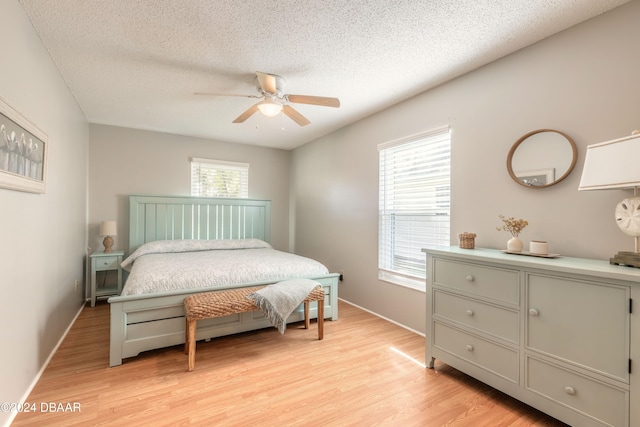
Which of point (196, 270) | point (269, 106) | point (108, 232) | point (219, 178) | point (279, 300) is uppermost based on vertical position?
point (269, 106)

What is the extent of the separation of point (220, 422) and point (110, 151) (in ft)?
13.5

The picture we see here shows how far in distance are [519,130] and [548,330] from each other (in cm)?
145

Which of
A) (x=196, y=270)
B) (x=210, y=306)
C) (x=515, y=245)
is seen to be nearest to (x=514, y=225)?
(x=515, y=245)

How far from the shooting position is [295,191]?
546 centimetres

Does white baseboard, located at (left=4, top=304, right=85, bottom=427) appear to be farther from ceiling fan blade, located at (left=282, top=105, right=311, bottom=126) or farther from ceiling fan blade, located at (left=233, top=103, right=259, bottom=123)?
ceiling fan blade, located at (left=282, top=105, right=311, bottom=126)

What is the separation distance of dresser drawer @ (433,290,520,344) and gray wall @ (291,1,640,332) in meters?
0.61

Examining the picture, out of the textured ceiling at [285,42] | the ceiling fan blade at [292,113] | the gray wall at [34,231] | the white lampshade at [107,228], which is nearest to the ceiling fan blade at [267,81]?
the textured ceiling at [285,42]

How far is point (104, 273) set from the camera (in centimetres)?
405

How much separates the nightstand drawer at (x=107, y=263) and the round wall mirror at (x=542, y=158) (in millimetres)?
4589

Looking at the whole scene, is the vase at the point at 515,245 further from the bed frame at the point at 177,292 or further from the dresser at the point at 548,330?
the bed frame at the point at 177,292

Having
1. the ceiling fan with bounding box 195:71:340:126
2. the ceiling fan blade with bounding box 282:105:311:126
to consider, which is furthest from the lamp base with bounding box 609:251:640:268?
the ceiling fan blade with bounding box 282:105:311:126

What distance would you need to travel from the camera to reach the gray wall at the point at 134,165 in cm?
410

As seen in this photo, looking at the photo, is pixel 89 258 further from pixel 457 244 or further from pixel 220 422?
pixel 457 244

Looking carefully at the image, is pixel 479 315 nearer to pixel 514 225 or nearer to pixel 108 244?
pixel 514 225
